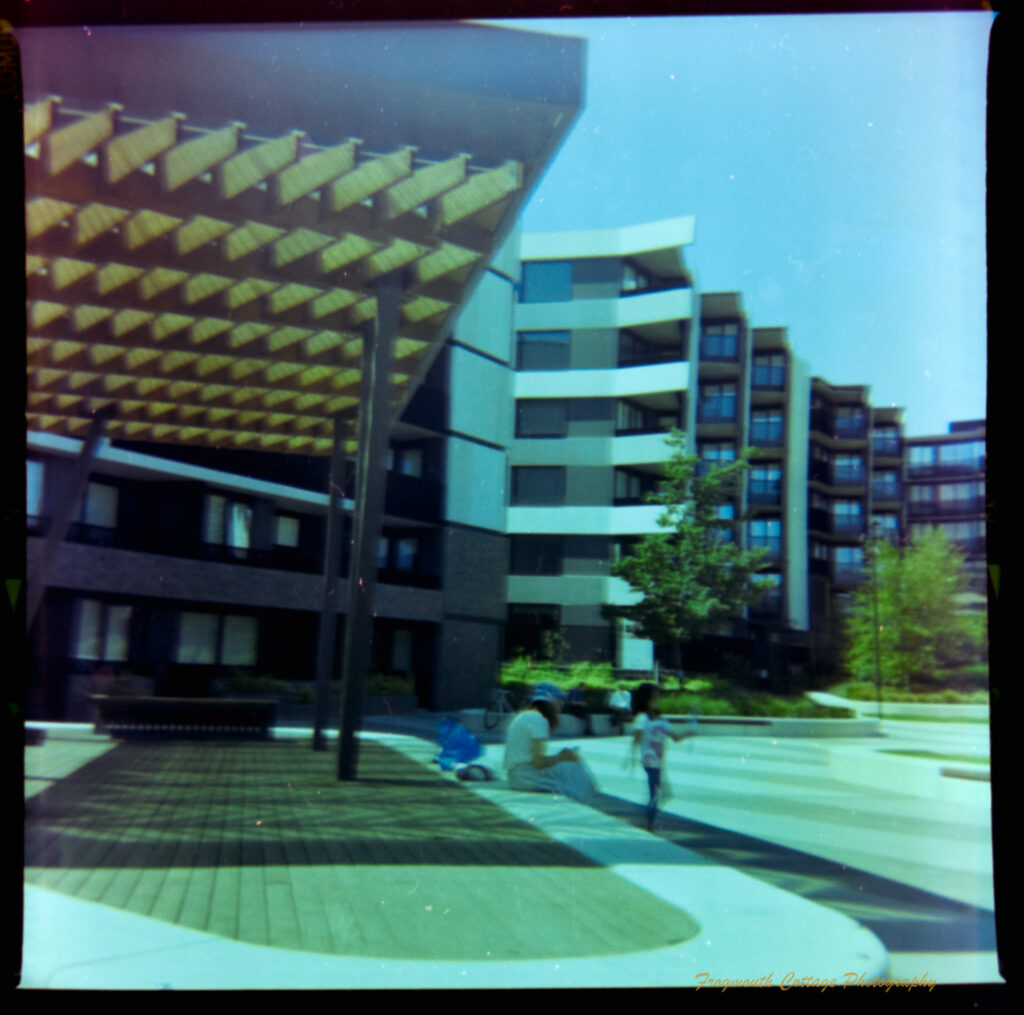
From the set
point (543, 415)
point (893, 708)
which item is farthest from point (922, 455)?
point (543, 415)

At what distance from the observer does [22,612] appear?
103 inches

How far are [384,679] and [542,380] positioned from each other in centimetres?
99

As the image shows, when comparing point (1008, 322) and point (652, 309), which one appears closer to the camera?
point (652, 309)

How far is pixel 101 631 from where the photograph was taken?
2516 mm

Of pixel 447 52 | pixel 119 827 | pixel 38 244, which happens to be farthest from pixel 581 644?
pixel 38 244

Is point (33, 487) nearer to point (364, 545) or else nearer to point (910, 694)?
point (364, 545)

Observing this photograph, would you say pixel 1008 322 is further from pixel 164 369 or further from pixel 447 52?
pixel 164 369

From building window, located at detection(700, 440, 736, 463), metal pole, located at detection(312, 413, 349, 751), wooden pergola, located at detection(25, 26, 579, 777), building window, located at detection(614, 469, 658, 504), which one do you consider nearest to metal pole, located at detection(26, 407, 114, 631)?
wooden pergola, located at detection(25, 26, 579, 777)

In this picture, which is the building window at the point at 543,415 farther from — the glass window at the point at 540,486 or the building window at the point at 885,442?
the building window at the point at 885,442

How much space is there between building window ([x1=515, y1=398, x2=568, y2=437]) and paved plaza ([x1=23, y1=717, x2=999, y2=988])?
2.97 feet

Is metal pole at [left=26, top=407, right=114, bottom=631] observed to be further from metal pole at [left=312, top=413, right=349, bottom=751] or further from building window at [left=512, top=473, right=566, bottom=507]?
building window at [left=512, top=473, right=566, bottom=507]

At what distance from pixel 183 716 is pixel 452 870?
887 mm

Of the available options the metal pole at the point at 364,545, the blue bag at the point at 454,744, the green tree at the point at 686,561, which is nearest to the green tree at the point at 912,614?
the green tree at the point at 686,561

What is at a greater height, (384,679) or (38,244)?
(38,244)
